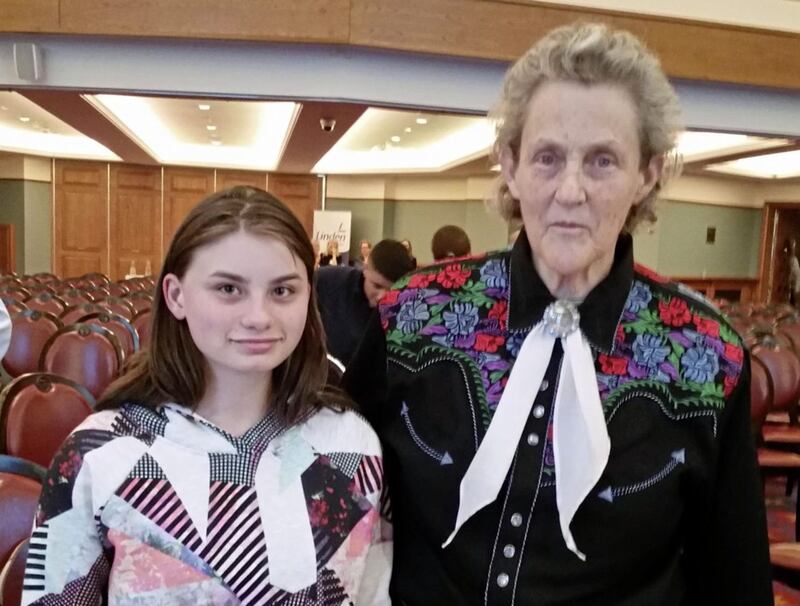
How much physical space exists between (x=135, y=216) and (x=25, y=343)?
1146cm

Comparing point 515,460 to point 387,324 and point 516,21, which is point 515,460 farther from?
point 516,21

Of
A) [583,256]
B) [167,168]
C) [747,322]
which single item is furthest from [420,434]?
[167,168]

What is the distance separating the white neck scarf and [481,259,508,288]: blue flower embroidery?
0.43 ft

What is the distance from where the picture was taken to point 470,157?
1143 centimetres

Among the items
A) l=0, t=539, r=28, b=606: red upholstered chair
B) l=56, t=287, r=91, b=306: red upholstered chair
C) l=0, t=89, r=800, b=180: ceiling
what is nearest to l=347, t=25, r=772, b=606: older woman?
l=0, t=539, r=28, b=606: red upholstered chair

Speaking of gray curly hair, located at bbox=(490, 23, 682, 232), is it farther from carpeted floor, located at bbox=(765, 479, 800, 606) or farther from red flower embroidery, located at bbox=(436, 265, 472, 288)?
carpeted floor, located at bbox=(765, 479, 800, 606)

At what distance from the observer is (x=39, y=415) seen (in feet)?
8.05

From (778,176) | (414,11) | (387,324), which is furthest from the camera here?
(778,176)

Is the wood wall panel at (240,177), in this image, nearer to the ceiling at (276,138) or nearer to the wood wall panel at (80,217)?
the ceiling at (276,138)

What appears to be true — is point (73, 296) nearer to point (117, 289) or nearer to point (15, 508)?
point (117, 289)

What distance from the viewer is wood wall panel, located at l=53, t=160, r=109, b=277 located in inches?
583

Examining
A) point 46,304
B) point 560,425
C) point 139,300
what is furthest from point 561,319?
point 139,300

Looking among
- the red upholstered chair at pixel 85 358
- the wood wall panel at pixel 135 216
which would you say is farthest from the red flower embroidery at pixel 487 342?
the wood wall panel at pixel 135 216

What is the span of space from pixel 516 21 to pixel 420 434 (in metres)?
5.51
